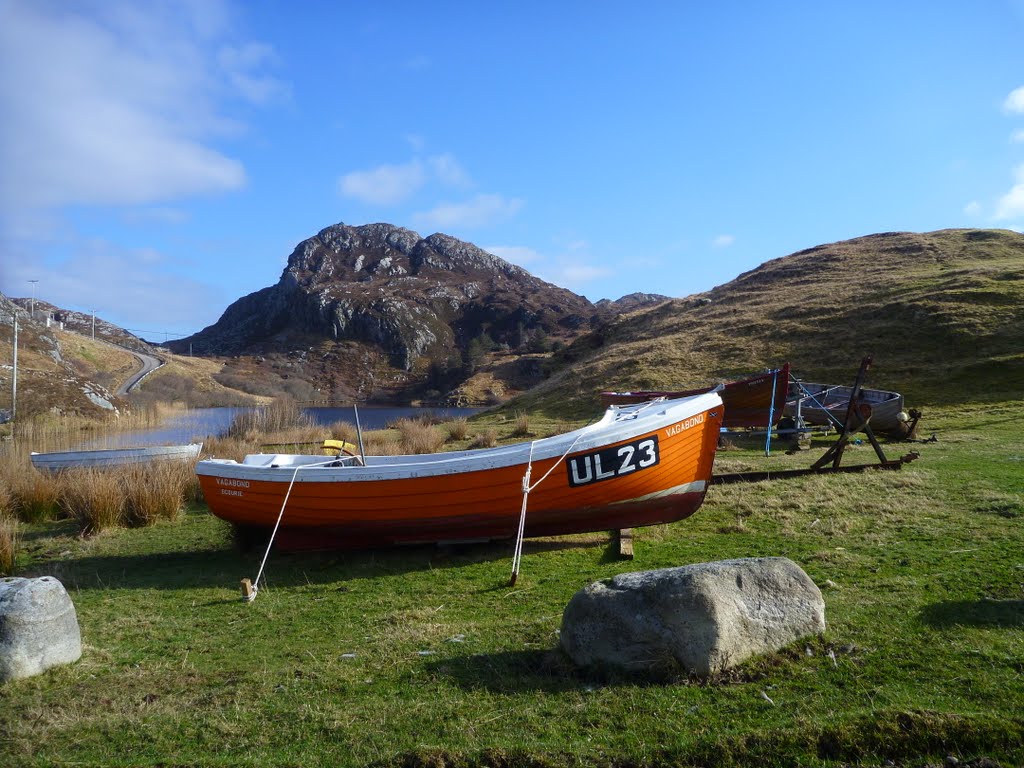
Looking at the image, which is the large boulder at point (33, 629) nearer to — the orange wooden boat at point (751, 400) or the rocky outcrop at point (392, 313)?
the orange wooden boat at point (751, 400)

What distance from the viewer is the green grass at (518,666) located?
11.6 ft

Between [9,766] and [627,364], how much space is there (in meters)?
44.4

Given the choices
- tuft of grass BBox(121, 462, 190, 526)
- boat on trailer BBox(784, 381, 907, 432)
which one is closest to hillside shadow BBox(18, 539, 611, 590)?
tuft of grass BBox(121, 462, 190, 526)

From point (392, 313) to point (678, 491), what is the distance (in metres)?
148

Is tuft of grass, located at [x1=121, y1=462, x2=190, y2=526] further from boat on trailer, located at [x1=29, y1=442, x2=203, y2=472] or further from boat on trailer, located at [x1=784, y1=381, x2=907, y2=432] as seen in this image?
boat on trailer, located at [x1=784, y1=381, x2=907, y2=432]

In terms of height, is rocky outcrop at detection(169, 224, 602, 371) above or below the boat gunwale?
Answer: above

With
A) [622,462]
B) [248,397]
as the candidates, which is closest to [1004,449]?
[622,462]

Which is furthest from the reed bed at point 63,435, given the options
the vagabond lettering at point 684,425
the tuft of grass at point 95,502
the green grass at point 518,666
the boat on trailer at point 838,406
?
the boat on trailer at point 838,406

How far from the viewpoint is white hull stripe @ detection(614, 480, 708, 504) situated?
880 cm

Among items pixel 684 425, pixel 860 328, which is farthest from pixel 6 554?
pixel 860 328

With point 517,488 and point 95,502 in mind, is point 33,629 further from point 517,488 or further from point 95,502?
point 95,502

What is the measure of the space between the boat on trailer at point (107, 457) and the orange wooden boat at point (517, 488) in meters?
7.85

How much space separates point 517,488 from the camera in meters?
8.59

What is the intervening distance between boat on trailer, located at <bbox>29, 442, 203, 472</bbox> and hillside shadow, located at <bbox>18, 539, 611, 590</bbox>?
629 cm
